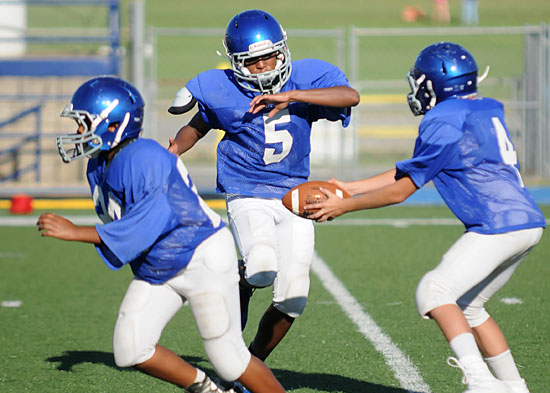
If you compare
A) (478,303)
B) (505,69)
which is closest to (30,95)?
(478,303)

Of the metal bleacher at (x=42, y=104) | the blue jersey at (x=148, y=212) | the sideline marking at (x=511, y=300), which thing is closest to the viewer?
the blue jersey at (x=148, y=212)

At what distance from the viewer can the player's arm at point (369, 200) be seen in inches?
138

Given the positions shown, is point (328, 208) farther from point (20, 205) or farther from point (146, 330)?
point (20, 205)

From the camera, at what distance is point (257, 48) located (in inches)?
164

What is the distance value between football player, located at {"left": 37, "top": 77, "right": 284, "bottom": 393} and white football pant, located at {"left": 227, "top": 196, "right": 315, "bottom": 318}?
652 millimetres

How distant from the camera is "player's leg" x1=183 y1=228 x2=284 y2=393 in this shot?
3.42 m

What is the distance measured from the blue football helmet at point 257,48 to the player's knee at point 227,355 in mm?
1372

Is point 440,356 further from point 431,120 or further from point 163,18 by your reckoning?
point 163,18

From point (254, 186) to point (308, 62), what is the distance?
720mm

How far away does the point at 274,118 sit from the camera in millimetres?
4355

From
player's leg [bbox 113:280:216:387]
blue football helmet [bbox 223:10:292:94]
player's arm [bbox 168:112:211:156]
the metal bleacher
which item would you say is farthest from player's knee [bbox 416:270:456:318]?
the metal bleacher

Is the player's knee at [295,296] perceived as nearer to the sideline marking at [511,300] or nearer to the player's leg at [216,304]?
the player's leg at [216,304]

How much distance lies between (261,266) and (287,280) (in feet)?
0.52

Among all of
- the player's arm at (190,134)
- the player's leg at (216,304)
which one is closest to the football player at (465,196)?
the player's leg at (216,304)
